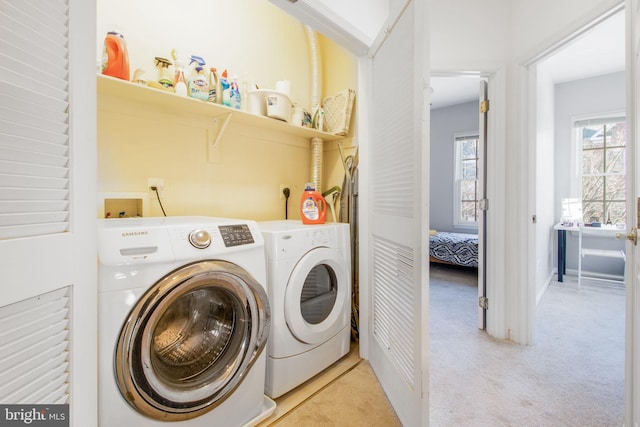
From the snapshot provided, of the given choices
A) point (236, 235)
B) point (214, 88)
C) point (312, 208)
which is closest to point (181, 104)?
point (214, 88)

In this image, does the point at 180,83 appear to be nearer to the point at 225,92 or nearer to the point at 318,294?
the point at 225,92

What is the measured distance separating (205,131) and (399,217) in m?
1.36

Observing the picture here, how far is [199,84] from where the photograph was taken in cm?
159

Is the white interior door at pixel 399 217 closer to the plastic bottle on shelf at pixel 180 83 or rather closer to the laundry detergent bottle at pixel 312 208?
the laundry detergent bottle at pixel 312 208

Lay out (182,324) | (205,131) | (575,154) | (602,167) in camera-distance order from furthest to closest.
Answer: (575,154)
(602,167)
(205,131)
(182,324)

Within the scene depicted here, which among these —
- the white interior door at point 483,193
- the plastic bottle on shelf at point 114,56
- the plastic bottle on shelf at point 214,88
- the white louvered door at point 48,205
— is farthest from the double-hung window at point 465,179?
the white louvered door at point 48,205

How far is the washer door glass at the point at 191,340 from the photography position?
984mm

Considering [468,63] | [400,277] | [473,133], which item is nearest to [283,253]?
[400,277]

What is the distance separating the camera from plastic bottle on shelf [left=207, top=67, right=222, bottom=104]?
5.46 ft

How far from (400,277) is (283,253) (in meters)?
0.60

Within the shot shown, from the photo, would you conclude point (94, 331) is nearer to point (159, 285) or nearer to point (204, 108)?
point (159, 285)

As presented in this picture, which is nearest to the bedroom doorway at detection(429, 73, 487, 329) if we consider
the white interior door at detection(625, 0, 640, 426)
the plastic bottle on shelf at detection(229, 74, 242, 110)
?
the white interior door at detection(625, 0, 640, 426)

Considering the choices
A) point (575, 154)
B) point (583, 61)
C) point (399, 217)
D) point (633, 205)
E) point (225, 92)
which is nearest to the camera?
point (633, 205)

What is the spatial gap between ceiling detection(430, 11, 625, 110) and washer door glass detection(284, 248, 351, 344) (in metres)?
2.23
